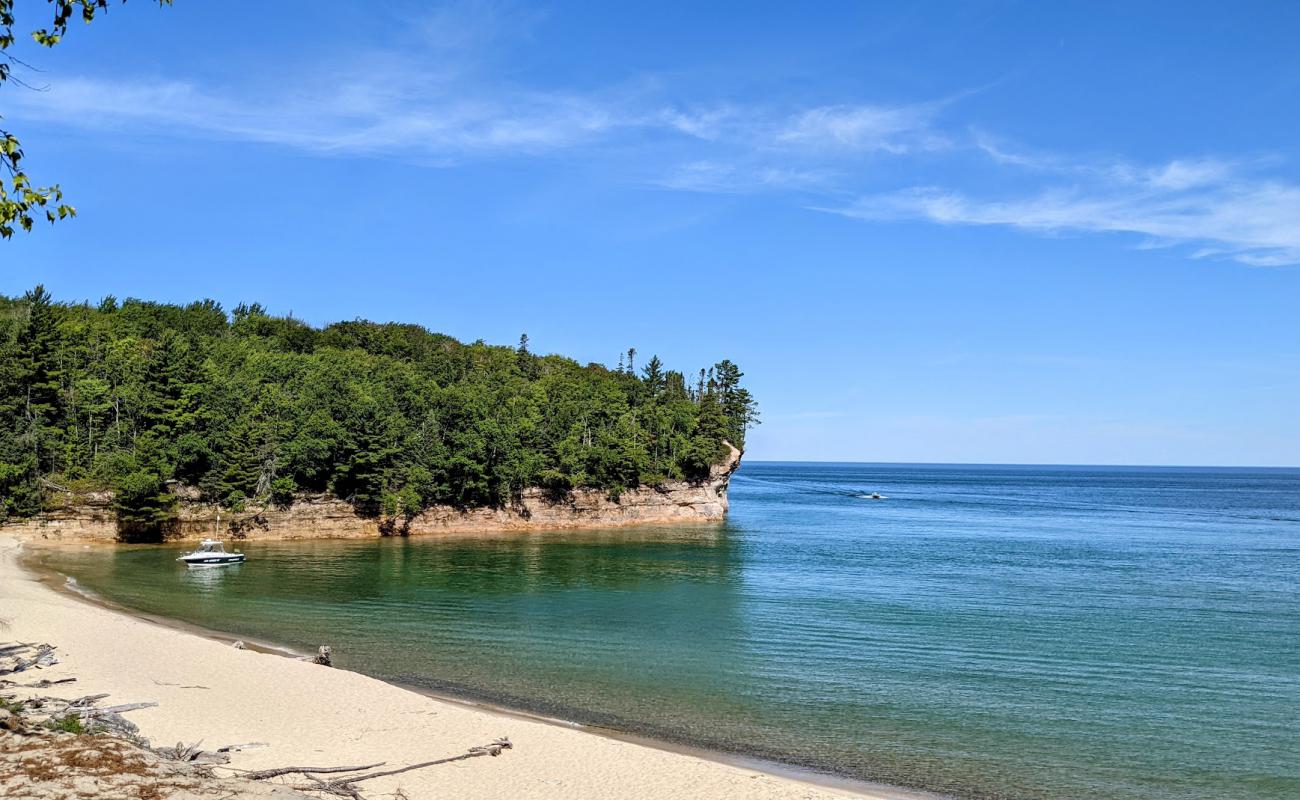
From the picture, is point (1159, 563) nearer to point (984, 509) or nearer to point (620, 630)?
point (620, 630)

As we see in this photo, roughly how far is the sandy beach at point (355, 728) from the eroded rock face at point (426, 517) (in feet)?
140

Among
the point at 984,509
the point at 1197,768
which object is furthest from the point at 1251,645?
the point at 984,509

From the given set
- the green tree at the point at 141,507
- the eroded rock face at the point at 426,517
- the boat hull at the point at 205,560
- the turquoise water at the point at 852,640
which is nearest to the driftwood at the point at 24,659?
the turquoise water at the point at 852,640

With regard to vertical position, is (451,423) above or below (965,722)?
above

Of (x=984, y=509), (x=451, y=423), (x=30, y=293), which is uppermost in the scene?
(x=30, y=293)

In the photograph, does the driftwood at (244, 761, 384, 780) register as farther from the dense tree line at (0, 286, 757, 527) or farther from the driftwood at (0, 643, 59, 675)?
the dense tree line at (0, 286, 757, 527)

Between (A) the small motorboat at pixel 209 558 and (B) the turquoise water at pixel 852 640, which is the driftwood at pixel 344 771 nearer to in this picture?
(B) the turquoise water at pixel 852 640

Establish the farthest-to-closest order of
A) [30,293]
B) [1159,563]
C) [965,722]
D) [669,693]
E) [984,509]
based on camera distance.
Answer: [984,509] → [30,293] → [1159,563] → [669,693] → [965,722]

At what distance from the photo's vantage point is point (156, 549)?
2437 inches

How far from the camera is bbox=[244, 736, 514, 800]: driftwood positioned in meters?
14.5

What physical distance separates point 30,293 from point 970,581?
3616 inches

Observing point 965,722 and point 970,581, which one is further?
point 970,581

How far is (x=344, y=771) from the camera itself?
15914 millimetres

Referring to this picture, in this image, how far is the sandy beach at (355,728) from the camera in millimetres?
16562
